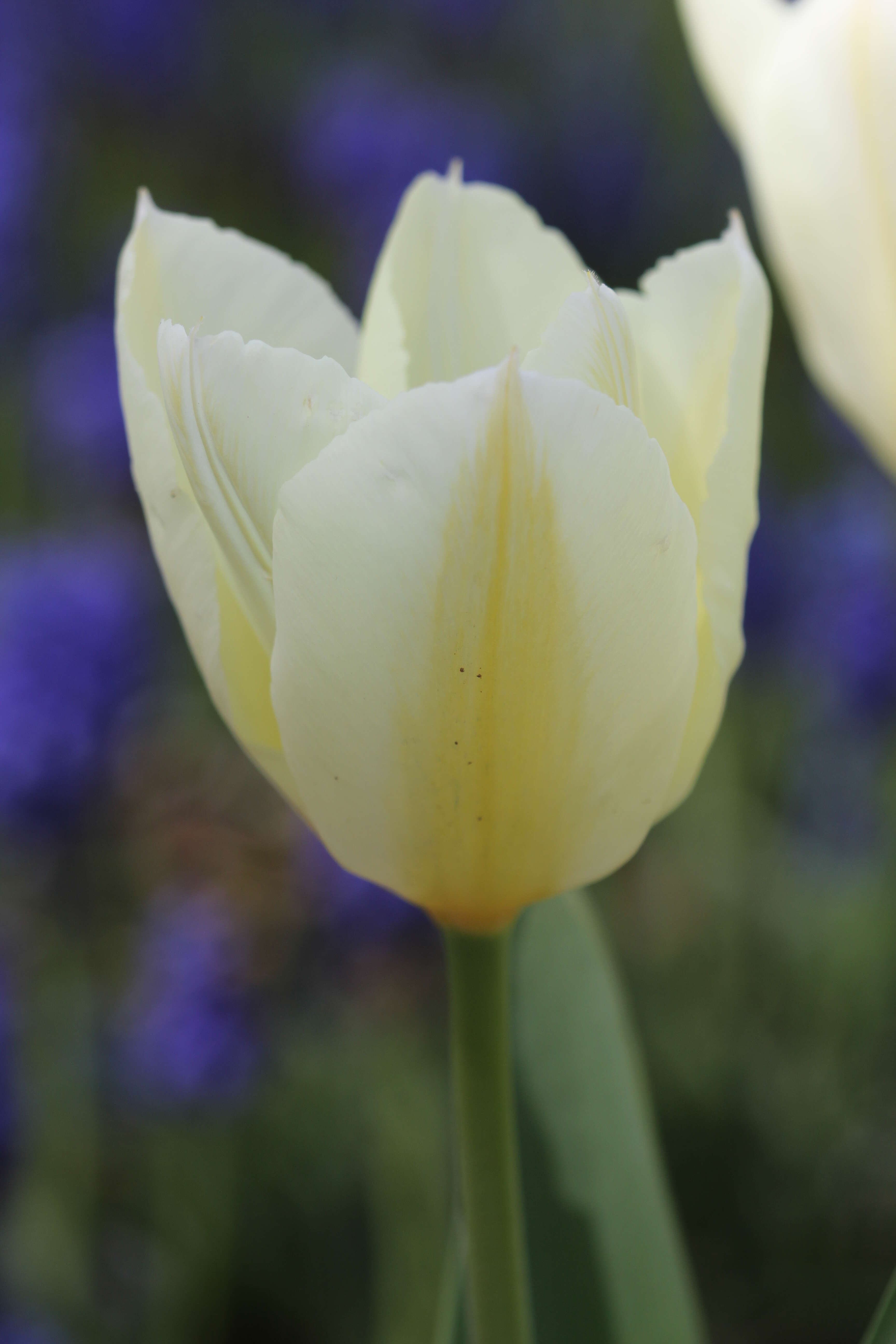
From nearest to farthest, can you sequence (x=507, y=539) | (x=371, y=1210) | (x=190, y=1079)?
(x=507, y=539) < (x=190, y=1079) < (x=371, y=1210)

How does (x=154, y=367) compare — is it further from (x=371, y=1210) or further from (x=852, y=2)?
(x=371, y=1210)

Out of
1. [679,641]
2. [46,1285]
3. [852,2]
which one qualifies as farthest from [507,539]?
[46,1285]

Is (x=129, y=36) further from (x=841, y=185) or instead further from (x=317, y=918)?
(x=841, y=185)

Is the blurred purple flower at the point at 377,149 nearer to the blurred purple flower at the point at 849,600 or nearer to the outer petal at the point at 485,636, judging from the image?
the blurred purple flower at the point at 849,600

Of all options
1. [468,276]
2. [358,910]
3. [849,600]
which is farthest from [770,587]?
[468,276]

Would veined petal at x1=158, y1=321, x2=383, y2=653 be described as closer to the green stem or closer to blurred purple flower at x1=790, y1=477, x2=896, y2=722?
the green stem

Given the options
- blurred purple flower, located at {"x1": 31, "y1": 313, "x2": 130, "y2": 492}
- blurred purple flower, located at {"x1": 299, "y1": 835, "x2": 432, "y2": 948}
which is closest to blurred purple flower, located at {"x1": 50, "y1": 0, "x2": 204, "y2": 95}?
blurred purple flower, located at {"x1": 31, "y1": 313, "x2": 130, "y2": 492}

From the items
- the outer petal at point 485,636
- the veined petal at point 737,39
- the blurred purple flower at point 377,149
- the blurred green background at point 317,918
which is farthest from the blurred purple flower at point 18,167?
the outer petal at point 485,636
